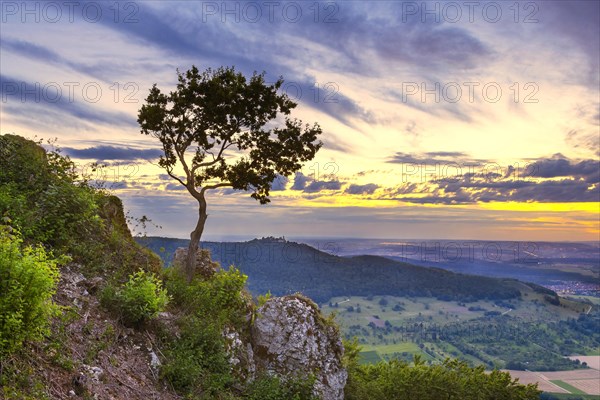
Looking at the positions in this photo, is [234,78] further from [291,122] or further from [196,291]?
[196,291]

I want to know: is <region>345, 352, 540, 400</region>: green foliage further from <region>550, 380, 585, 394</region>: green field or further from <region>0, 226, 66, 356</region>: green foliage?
<region>550, 380, 585, 394</region>: green field

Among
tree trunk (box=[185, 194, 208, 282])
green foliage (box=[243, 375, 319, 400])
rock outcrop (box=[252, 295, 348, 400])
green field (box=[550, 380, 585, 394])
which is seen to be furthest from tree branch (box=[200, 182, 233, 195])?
green field (box=[550, 380, 585, 394])

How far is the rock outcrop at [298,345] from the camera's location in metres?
20.2

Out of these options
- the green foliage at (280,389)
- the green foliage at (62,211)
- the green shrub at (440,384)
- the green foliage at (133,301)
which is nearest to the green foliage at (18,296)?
the green foliage at (133,301)

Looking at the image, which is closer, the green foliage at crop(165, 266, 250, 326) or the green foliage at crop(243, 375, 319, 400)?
the green foliage at crop(243, 375, 319, 400)

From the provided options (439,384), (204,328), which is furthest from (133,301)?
(439,384)

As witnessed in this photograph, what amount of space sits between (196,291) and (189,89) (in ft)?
30.0

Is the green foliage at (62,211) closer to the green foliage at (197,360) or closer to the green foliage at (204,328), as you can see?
the green foliage at (204,328)

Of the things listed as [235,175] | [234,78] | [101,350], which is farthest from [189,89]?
[101,350]

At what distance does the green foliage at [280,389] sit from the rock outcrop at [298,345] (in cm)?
50

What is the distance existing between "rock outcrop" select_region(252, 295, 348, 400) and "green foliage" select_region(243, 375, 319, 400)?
0.50 metres

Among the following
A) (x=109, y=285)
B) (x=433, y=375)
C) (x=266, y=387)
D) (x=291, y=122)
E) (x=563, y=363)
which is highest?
(x=291, y=122)

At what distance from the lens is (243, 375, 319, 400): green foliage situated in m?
17.0

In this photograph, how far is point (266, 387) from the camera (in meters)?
17.5
